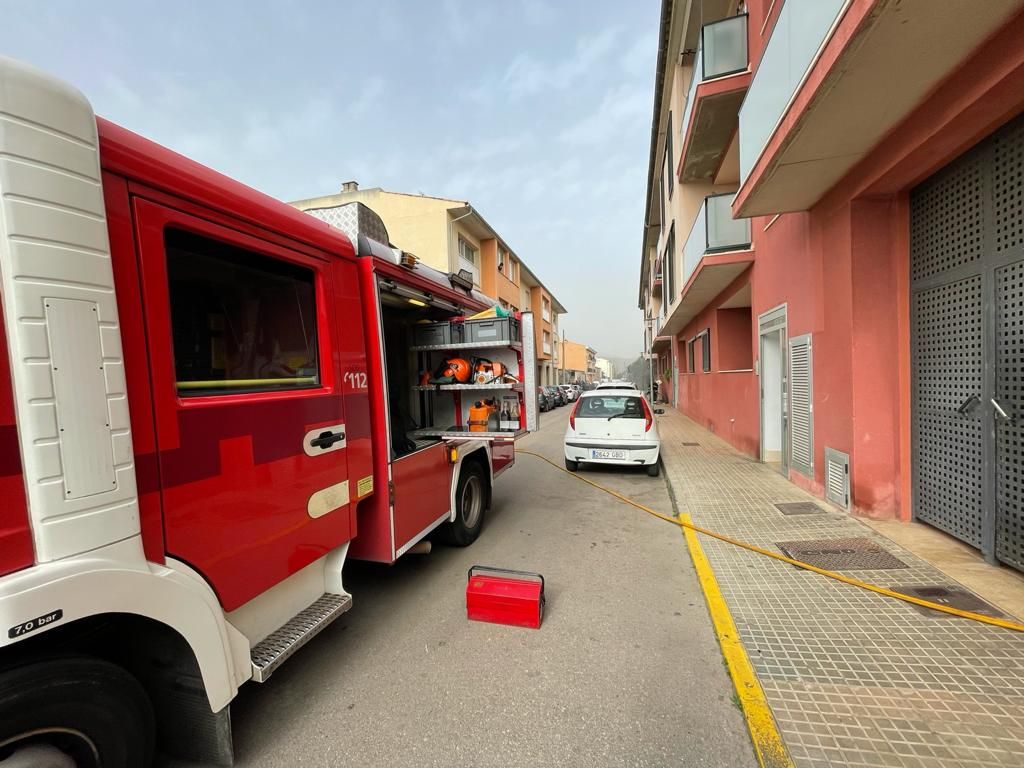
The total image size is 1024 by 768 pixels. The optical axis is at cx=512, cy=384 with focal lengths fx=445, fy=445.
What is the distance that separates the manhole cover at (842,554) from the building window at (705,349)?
8.75 meters

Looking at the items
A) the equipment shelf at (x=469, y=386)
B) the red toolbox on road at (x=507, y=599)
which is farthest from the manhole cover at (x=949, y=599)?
the equipment shelf at (x=469, y=386)

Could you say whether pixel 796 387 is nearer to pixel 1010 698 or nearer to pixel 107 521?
pixel 1010 698

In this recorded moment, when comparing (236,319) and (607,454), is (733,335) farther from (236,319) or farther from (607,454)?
(236,319)

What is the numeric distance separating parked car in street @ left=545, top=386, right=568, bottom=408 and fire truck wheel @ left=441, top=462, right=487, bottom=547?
23.8m

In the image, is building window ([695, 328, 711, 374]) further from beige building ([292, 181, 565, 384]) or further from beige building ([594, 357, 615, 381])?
beige building ([594, 357, 615, 381])

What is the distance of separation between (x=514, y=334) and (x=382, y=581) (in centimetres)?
260

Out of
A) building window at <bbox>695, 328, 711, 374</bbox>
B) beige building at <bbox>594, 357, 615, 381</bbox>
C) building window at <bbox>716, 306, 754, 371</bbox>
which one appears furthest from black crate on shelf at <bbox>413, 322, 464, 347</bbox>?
beige building at <bbox>594, 357, 615, 381</bbox>

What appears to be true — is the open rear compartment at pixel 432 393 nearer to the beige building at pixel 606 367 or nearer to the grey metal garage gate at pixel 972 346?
the grey metal garage gate at pixel 972 346

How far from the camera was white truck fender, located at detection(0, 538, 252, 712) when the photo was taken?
1299 mm

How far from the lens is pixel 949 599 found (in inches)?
123

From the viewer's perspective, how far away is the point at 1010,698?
2.22m

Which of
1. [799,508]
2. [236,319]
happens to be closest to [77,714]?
[236,319]

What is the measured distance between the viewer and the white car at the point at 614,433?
7.41 metres

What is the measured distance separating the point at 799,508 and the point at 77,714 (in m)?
6.16
